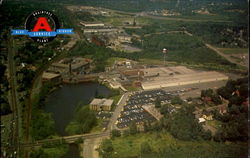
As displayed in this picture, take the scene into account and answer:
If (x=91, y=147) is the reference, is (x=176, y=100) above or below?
above

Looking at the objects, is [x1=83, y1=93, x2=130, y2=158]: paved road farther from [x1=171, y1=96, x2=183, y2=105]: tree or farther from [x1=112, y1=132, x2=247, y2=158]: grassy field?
[x1=171, y1=96, x2=183, y2=105]: tree

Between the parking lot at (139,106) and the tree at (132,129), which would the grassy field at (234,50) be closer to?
the parking lot at (139,106)

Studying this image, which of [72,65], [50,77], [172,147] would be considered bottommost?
[172,147]

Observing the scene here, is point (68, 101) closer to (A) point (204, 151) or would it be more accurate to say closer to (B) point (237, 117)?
(A) point (204, 151)

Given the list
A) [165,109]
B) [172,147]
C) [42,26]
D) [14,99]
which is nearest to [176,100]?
[165,109]

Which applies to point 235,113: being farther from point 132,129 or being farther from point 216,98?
point 132,129

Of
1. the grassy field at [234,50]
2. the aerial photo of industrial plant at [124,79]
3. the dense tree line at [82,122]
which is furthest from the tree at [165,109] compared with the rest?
the grassy field at [234,50]
